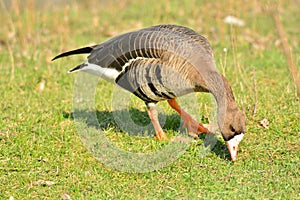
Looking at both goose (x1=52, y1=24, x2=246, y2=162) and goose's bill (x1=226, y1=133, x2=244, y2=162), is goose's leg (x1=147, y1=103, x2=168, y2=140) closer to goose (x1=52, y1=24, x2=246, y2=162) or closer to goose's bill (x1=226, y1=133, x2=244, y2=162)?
goose (x1=52, y1=24, x2=246, y2=162)

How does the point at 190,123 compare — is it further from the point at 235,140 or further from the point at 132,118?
the point at 235,140

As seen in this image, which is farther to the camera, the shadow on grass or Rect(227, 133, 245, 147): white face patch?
the shadow on grass

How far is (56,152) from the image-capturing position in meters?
6.05

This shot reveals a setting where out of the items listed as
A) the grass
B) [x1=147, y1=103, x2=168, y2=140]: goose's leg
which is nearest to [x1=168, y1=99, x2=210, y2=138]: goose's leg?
the grass

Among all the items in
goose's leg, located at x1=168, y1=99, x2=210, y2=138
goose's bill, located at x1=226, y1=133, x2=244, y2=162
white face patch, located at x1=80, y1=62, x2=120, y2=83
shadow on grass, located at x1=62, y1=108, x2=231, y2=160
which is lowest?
shadow on grass, located at x1=62, y1=108, x2=231, y2=160

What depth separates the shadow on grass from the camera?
6.59 meters

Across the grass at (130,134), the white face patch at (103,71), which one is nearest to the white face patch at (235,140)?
the grass at (130,134)

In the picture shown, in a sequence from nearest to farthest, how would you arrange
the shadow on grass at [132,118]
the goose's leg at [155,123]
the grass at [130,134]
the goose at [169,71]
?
the grass at [130,134] → the goose at [169,71] → the goose's leg at [155,123] → the shadow on grass at [132,118]

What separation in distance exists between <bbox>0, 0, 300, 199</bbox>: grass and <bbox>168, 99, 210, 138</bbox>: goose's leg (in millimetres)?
184

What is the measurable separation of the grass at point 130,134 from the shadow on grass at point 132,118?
0.03m

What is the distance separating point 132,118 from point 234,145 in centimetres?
188

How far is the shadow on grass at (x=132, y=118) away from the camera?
6592 mm

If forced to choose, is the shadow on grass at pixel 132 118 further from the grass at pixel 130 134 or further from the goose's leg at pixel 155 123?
the goose's leg at pixel 155 123

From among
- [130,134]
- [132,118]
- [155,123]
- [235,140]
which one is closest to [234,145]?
[235,140]
